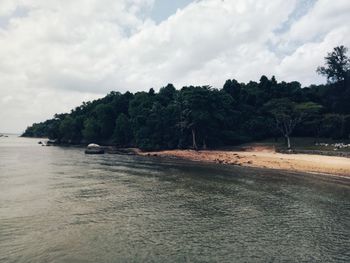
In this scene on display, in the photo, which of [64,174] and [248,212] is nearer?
[248,212]

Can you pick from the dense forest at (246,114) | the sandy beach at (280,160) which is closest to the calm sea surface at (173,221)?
the sandy beach at (280,160)

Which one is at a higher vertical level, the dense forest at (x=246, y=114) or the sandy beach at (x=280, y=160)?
the dense forest at (x=246, y=114)

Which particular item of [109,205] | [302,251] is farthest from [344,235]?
[109,205]

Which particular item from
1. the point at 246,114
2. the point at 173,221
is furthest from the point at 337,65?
the point at 173,221

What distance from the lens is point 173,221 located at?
23.1m

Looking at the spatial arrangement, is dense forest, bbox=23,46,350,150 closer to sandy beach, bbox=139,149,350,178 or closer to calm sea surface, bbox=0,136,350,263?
sandy beach, bbox=139,149,350,178

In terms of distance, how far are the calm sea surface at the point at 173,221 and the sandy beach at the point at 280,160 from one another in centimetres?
961

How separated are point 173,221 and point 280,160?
40837 millimetres

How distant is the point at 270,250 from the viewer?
1777 cm

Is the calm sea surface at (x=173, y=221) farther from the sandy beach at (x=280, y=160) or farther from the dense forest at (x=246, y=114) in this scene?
the dense forest at (x=246, y=114)

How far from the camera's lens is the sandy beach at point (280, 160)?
49.2m

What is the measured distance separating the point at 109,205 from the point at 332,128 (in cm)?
6272

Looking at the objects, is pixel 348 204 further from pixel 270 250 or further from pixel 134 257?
pixel 134 257

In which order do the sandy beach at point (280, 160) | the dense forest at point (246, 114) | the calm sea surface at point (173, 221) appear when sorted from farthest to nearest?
the dense forest at point (246, 114) → the sandy beach at point (280, 160) → the calm sea surface at point (173, 221)
